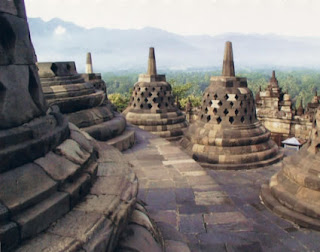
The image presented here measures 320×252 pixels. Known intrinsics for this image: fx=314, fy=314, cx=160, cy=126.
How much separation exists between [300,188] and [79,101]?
4303 millimetres

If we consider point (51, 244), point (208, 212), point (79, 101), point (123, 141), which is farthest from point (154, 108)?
point (51, 244)

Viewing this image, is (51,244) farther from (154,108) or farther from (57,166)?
(154,108)

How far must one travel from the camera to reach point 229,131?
8617 millimetres

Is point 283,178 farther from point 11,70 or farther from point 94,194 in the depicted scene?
point 11,70

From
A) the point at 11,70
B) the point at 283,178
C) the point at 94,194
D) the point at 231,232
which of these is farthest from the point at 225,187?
the point at 11,70

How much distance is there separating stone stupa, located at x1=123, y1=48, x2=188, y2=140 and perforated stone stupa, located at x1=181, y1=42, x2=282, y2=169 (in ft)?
9.36

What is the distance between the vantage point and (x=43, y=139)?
2.23 m

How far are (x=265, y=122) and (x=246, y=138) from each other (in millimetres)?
9047

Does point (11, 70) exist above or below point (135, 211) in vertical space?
above

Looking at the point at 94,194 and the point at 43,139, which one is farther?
the point at 94,194

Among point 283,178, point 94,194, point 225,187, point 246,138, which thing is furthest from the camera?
point 246,138

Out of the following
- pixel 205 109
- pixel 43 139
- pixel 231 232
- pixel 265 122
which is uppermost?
pixel 43 139

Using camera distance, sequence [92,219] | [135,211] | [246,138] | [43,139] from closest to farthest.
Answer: [92,219], [43,139], [135,211], [246,138]

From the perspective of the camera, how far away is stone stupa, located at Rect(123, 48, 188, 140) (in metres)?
11.8
